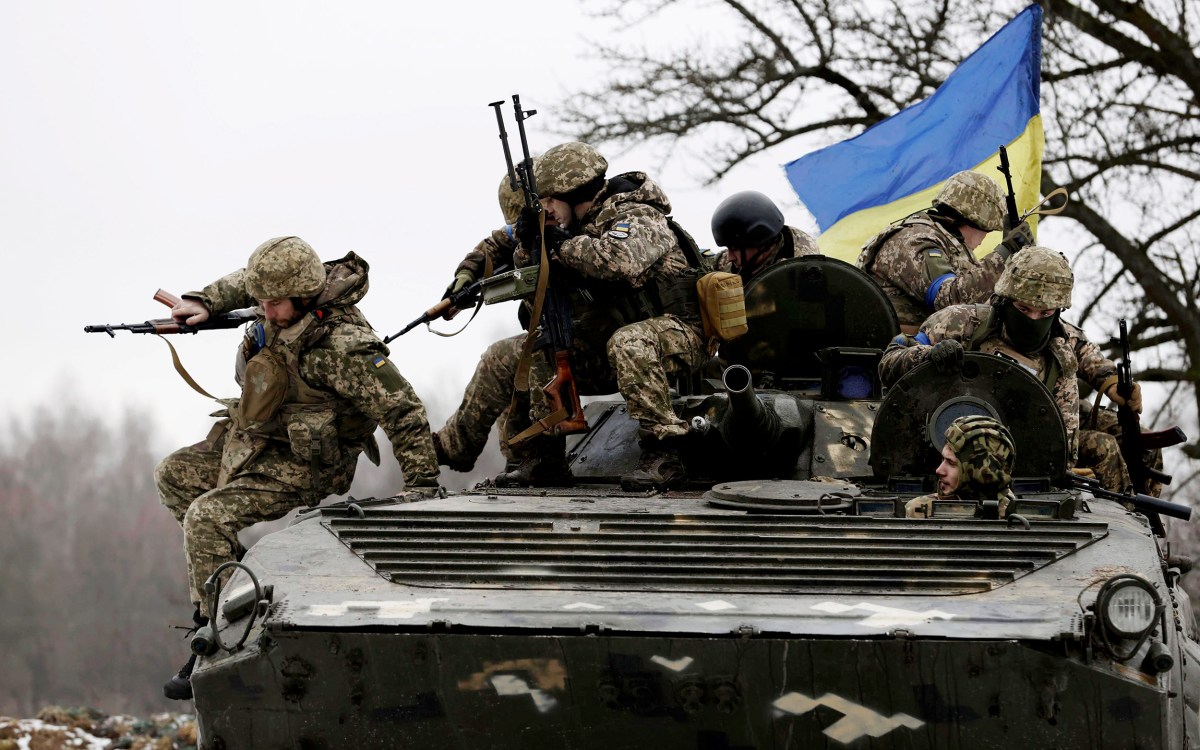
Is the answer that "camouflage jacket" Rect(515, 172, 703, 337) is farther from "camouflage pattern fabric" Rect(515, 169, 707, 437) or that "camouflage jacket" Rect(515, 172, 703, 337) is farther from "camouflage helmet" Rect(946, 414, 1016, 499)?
"camouflage helmet" Rect(946, 414, 1016, 499)

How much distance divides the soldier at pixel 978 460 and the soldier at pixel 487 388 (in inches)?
102

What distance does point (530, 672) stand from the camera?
5.70m

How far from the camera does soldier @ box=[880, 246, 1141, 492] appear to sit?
796 cm

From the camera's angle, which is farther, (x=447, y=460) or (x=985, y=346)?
(x=447, y=460)

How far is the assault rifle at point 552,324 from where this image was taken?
837 centimetres

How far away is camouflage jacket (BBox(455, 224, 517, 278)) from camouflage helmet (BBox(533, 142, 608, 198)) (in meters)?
0.79

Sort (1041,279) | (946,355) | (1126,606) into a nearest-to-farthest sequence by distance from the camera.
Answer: (1126,606), (946,355), (1041,279)

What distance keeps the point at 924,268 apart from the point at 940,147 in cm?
543

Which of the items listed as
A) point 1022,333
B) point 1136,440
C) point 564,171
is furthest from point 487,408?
point 1136,440

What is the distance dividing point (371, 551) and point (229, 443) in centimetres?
263

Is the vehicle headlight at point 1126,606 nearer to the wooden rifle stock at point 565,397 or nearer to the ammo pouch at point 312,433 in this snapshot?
the wooden rifle stock at point 565,397

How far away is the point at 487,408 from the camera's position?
925 cm

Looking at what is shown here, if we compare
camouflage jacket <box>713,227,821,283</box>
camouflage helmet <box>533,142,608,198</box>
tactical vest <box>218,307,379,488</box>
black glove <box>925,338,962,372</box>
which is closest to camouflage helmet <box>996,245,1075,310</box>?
black glove <box>925,338,962,372</box>

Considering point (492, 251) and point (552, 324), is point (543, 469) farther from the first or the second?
point (492, 251)
